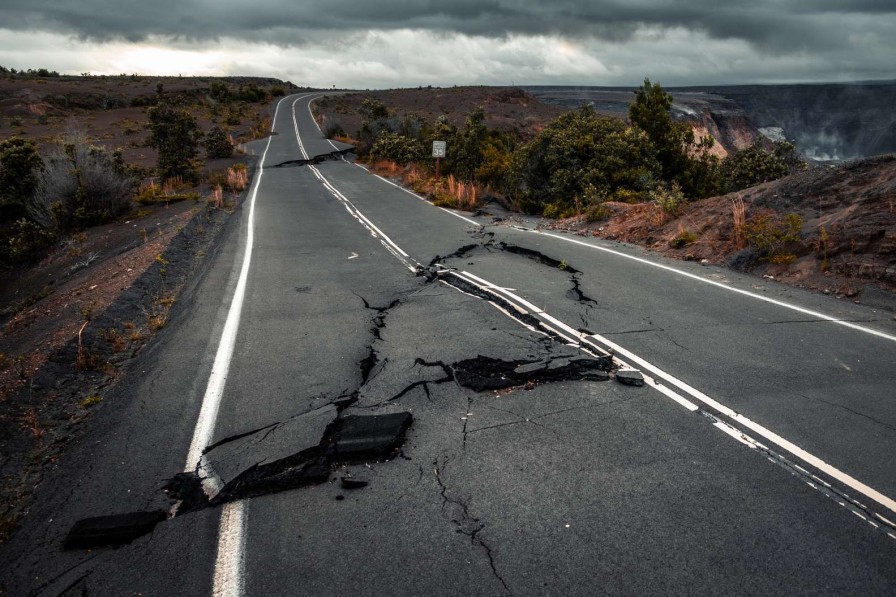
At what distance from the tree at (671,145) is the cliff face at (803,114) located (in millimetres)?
34428

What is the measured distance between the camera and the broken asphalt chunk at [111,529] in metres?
3.30

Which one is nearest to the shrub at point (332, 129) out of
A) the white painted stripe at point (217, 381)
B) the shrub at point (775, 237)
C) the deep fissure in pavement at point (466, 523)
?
the white painted stripe at point (217, 381)

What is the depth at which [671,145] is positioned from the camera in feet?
58.9

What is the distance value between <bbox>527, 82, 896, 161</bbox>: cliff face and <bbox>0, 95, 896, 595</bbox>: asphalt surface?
49188mm

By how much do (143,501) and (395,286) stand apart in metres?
5.36

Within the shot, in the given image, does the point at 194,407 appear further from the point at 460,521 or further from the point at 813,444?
the point at 813,444

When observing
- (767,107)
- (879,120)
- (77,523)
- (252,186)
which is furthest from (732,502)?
(767,107)

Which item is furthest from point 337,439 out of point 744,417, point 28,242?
point 28,242

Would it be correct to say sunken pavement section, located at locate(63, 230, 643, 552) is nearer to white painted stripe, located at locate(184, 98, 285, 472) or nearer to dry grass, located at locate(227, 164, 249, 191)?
white painted stripe, located at locate(184, 98, 285, 472)

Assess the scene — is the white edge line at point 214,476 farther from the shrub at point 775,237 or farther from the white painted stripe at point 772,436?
the shrub at point 775,237

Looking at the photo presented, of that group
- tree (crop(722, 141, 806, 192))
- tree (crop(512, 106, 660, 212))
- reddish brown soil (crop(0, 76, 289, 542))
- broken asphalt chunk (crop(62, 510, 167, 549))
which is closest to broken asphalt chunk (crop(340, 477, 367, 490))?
broken asphalt chunk (crop(62, 510, 167, 549))

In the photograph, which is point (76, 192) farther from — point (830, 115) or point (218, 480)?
point (830, 115)

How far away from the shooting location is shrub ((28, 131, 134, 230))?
15.5 meters

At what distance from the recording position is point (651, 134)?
719 inches
